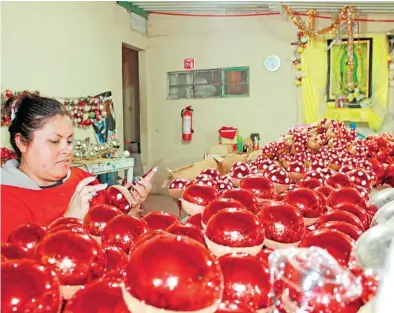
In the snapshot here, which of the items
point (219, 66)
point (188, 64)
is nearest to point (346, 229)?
point (219, 66)

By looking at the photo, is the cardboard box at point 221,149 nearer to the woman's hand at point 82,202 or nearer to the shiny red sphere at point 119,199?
the woman's hand at point 82,202

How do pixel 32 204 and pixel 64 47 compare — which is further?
pixel 64 47

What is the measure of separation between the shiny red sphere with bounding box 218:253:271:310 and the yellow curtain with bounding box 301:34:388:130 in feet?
16.9

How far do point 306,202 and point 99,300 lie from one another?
1.69ft

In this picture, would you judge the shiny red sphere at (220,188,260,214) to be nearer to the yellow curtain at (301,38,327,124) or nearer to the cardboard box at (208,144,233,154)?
the cardboard box at (208,144,233,154)

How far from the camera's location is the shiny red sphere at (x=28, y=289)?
374mm

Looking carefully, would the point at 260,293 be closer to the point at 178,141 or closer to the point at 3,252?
the point at 3,252

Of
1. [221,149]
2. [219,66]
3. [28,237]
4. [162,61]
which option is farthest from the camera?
[162,61]

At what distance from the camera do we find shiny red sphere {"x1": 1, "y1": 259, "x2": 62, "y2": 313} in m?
0.37

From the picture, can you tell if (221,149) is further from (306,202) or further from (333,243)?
(333,243)

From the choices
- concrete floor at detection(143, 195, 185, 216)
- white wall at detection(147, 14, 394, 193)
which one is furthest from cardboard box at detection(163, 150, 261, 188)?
white wall at detection(147, 14, 394, 193)

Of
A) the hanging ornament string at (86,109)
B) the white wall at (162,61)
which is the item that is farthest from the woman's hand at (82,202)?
the hanging ornament string at (86,109)

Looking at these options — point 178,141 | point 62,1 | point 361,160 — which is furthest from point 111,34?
point 361,160

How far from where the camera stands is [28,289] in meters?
0.38
